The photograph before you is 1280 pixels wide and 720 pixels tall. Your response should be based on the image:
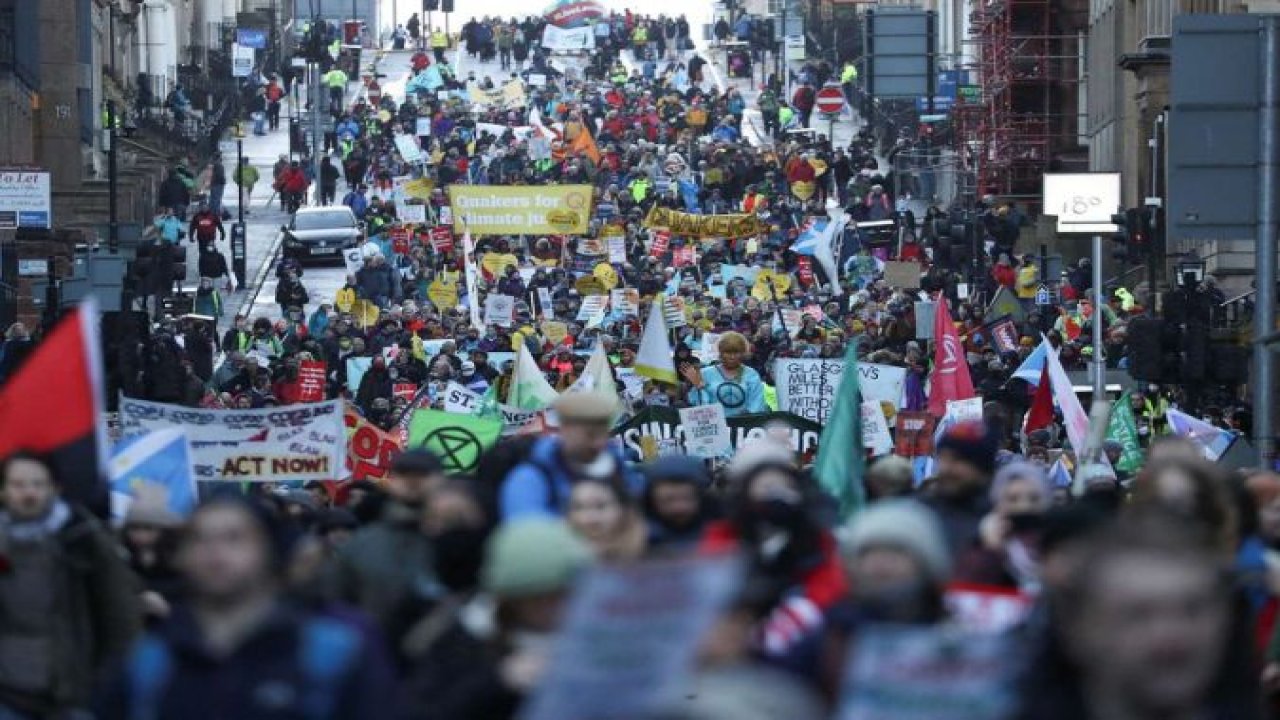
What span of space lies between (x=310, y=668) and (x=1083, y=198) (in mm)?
32184

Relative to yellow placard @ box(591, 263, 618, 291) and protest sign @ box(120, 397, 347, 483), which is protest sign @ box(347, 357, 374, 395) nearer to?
yellow placard @ box(591, 263, 618, 291)

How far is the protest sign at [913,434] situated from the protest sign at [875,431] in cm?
8

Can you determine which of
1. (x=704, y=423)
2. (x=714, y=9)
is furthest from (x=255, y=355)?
(x=714, y=9)

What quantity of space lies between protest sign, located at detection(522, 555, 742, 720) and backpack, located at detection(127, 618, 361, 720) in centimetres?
140

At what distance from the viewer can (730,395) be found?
23.9 metres

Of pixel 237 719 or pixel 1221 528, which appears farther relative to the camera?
pixel 1221 528

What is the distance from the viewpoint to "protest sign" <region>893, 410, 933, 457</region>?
2311 cm

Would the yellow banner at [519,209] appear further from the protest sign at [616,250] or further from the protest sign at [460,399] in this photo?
the protest sign at [460,399]

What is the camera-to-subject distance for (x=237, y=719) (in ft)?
25.5

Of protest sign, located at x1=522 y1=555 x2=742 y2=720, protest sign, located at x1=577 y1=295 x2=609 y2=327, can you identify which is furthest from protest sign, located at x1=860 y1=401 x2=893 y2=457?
protest sign, located at x1=577 y1=295 x2=609 y2=327

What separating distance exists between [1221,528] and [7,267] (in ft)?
119

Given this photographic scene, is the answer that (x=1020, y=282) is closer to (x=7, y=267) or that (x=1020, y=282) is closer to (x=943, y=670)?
(x=7, y=267)

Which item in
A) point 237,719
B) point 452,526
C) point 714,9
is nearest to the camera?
point 237,719

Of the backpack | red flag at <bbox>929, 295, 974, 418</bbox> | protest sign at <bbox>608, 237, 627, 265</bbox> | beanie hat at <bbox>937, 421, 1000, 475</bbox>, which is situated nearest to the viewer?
the backpack
